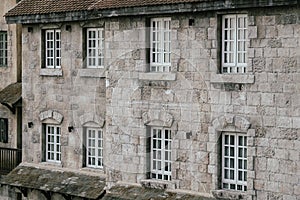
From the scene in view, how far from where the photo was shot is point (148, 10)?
21750 mm

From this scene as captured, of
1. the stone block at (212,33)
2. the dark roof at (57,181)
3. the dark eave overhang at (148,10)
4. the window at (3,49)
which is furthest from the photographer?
the window at (3,49)

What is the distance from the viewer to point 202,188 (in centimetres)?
2122

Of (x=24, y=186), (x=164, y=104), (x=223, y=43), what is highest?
(x=223, y=43)

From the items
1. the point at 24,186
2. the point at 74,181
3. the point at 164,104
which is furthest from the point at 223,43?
the point at 24,186

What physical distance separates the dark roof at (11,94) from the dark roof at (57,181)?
249 centimetres

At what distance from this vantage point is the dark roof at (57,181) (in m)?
24.2

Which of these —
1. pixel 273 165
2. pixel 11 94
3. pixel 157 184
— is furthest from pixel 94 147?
pixel 273 165

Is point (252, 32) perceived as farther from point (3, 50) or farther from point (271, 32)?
point (3, 50)

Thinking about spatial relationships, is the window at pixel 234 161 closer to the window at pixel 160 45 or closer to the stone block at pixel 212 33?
the stone block at pixel 212 33

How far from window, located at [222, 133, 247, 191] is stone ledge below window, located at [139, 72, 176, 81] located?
2.28 meters

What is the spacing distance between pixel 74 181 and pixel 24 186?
2.04 meters

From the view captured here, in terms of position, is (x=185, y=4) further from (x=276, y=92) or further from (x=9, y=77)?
(x=9, y=77)

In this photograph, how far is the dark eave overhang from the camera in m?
19.5

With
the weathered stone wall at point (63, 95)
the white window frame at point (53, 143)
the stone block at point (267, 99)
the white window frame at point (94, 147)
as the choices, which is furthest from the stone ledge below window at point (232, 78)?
the white window frame at point (53, 143)
